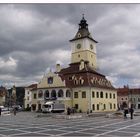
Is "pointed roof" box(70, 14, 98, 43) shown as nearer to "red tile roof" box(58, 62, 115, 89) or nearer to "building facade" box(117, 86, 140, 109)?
"red tile roof" box(58, 62, 115, 89)

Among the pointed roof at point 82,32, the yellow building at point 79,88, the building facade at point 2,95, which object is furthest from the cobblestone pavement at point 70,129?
the building facade at point 2,95

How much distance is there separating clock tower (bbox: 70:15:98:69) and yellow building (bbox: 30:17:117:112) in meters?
1.01

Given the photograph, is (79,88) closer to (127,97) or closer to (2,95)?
(127,97)

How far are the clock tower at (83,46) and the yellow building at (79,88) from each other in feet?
3.31

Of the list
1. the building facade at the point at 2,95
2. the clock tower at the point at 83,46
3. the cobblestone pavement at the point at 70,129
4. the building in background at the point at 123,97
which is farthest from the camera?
the building in background at the point at 123,97

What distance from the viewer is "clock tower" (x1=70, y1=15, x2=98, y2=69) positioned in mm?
76062

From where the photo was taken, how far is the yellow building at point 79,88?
63.2m

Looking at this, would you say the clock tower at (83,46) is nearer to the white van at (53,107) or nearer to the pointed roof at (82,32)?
the pointed roof at (82,32)

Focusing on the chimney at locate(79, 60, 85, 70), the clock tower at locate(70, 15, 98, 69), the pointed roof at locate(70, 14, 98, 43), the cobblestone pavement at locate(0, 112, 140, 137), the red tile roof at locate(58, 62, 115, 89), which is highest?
the pointed roof at locate(70, 14, 98, 43)

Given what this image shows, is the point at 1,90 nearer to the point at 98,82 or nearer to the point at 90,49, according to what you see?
the point at 90,49

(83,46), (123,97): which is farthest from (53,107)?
(123,97)

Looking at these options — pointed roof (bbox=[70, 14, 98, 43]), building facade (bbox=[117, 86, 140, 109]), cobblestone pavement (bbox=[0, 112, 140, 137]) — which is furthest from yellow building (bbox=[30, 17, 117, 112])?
building facade (bbox=[117, 86, 140, 109])

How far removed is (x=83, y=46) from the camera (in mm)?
76375

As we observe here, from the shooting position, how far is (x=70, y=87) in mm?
64938
